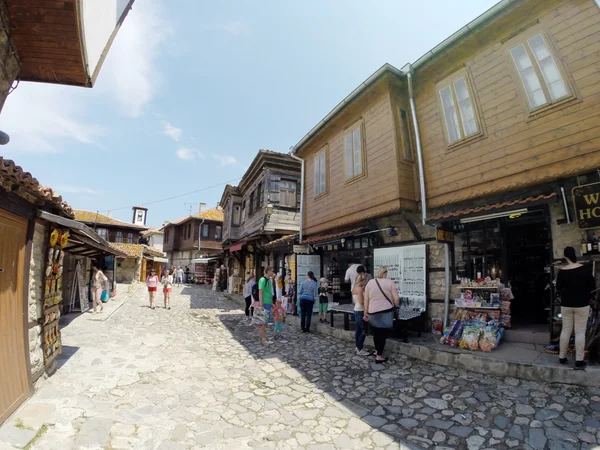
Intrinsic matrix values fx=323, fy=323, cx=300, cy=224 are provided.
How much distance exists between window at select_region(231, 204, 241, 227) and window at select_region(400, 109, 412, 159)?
602 inches

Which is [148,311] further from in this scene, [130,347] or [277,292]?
[130,347]

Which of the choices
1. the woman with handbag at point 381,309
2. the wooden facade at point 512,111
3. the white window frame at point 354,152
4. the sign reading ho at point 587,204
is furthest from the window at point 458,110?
the woman with handbag at point 381,309

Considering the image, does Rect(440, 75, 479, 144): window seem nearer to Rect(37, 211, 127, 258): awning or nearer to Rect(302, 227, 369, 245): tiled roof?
Rect(302, 227, 369, 245): tiled roof

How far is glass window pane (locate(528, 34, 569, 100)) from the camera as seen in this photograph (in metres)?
5.69

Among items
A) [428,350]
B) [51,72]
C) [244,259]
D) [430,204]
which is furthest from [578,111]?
[244,259]

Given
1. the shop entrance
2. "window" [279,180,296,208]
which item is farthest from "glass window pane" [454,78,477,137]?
"window" [279,180,296,208]

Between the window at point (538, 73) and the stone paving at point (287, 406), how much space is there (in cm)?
482

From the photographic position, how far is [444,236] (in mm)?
7309

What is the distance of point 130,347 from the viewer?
24.6 feet

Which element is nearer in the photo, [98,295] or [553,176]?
[553,176]

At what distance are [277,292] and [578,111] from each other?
34.8ft

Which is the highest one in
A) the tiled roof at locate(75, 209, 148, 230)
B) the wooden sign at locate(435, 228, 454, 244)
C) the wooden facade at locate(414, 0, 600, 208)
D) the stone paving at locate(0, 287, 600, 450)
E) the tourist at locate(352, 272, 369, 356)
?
the tiled roof at locate(75, 209, 148, 230)

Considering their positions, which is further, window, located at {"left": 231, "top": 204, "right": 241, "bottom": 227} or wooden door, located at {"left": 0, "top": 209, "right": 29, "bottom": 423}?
window, located at {"left": 231, "top": 204, "right": 241, "bottom": 227}

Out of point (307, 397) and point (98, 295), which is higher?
point (98, 295)
